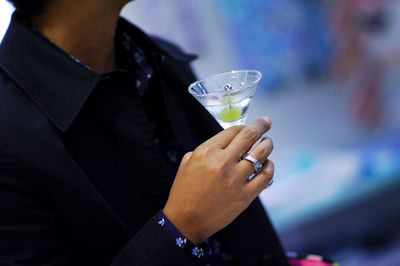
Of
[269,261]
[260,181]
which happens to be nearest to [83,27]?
[260,181]

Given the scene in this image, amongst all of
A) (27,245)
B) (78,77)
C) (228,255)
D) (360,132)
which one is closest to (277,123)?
(360,132)

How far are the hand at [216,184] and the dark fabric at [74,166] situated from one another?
2.4 inches

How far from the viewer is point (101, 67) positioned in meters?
1.37

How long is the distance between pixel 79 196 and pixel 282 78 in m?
2.27

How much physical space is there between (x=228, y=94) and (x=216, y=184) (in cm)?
21

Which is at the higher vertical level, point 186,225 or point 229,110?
point 229,110

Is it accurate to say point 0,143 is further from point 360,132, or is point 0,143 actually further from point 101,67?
point 360,132

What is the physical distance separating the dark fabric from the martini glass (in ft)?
0.74

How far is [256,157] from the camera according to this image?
1.00 meters

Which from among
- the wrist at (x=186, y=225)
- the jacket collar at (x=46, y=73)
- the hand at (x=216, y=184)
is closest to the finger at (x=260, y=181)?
the hand at (x=216, y=184)

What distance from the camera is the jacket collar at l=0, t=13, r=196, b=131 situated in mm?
1121

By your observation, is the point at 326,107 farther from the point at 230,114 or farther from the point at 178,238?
the point at 178,238

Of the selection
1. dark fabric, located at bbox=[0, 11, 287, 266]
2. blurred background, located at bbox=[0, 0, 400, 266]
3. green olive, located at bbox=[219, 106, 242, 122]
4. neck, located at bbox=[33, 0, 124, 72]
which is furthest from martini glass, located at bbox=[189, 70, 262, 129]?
Result: blurred background, located at bbox=[0, 0, 400, 266]

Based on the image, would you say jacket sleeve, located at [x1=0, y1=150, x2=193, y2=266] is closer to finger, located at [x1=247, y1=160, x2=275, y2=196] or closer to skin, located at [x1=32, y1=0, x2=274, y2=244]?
skin, located at [x1=32, y1=0, x2=274, y2=244]
